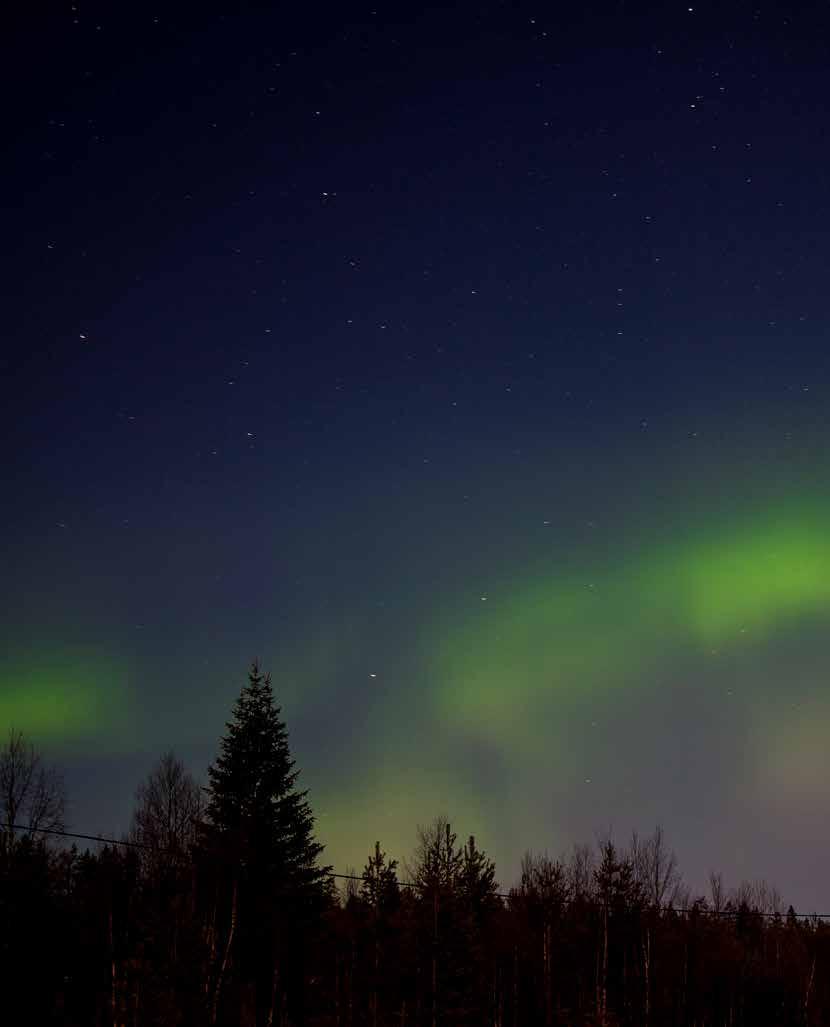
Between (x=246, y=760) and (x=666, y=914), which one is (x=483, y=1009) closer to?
(x=246, y=760)

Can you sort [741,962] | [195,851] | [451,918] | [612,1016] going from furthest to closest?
[741,962], [195,851], [451,918], [612,1016]

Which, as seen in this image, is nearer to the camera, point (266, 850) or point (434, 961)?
point (434, 961)

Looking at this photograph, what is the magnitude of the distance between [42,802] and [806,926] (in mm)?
69562

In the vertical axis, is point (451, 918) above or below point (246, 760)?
below

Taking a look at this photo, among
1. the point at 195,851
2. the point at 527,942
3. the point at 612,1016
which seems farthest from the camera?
the point at 527,942

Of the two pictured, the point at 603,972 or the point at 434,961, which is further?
the point at 603,972

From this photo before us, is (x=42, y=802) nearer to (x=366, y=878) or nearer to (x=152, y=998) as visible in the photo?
(x=366, y=878)

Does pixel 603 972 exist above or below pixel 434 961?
above

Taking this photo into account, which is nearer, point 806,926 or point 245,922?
point 245,922

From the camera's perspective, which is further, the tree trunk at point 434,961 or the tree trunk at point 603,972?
the tree trunk at point 603,972

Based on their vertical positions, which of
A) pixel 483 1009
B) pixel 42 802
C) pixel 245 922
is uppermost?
pixel 42 802

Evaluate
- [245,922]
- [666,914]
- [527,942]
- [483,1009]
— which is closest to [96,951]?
[245,922]

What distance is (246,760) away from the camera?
34875 millimetres

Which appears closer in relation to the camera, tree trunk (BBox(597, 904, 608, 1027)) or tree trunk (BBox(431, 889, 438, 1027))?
tree trunk (BBox(431, 889, 438, 1027))
